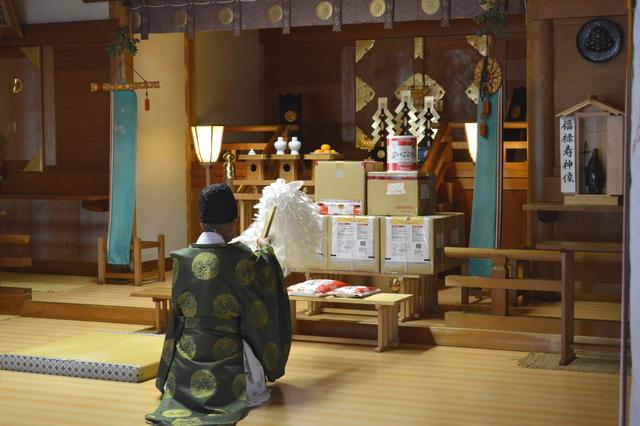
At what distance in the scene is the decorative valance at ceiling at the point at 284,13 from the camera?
25.9 ft

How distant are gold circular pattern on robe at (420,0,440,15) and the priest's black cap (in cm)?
326

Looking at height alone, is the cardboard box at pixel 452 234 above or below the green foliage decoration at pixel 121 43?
below

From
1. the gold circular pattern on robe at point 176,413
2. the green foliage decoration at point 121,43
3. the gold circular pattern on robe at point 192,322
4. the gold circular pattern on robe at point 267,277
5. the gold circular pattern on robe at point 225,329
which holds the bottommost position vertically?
the gold circular pattern on robe at point 176,413

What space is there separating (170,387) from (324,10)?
4038 mm

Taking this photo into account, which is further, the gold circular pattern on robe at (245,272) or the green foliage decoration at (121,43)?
the green foliage decoration at (121,43)

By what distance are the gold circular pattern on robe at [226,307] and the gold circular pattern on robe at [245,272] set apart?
11 cm

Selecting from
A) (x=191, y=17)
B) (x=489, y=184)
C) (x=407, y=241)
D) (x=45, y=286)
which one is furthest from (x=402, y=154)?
(x=45, y=286)

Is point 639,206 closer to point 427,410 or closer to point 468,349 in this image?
point 427,410

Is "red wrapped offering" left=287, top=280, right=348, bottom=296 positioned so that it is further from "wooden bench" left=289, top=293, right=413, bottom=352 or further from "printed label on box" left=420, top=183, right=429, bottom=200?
"printed label on box" left=420, top=183, right=429, bottom=200

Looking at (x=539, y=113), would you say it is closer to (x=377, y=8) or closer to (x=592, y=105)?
(x=592, y=105)

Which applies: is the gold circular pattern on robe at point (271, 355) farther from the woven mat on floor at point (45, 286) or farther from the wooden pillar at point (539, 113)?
the woven mat on floor at point (45, 286)

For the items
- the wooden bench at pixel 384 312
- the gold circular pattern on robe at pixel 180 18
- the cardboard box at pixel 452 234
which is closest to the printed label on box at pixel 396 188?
the cardboard box at pixel 452 234

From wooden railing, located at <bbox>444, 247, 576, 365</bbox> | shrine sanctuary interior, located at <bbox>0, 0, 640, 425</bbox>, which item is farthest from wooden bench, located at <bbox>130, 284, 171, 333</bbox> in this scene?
wooden railing, located at <bbox>444, 247, 576, 365</bbox>

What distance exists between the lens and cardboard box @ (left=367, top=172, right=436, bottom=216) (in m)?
7.29
